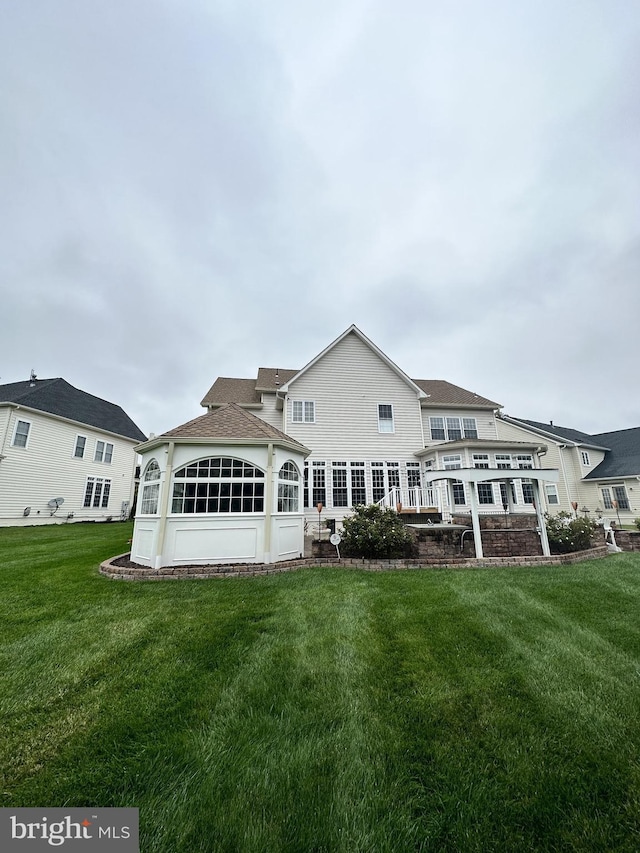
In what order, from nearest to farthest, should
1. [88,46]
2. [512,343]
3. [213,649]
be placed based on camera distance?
[213,649] → [88,46] → [512,343]

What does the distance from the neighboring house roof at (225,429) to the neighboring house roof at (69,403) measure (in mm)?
14893

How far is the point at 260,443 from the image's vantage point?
860 centimetres

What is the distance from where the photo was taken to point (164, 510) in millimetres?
8000

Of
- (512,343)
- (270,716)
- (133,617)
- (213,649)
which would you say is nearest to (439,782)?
(270,716)

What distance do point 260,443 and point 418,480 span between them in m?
10.5

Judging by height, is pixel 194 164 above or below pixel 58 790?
above

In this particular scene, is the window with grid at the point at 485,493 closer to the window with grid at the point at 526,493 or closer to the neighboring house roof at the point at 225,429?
the window with grid at the point at 526,493

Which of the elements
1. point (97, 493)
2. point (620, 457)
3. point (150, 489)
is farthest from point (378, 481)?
point (620, 457)

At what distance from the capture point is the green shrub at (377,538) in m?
9.02

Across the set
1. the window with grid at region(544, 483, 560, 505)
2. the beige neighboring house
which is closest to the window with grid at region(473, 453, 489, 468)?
the beige neighboring house

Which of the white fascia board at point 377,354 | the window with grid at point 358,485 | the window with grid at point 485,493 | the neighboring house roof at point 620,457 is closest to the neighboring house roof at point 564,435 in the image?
the neighboring house roof at point 620,457

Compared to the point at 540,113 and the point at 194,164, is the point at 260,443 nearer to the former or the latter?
the point at 194,164

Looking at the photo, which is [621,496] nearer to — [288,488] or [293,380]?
[293,380]

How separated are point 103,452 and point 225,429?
1820 cm
